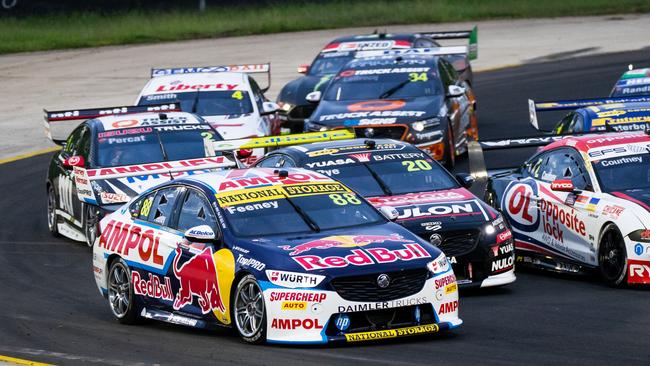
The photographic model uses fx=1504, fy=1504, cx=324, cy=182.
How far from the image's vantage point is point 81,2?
141ft

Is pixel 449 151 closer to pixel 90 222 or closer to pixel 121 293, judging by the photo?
pixel 90 222

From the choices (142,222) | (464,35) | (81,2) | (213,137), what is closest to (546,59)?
(464,35)

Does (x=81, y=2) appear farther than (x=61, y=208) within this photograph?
Yes

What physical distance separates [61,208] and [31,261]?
1.75 meters

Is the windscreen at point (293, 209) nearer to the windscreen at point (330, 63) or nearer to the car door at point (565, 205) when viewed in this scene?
the car door at point (565, 205)

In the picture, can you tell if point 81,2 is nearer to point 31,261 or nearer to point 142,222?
point 31,261

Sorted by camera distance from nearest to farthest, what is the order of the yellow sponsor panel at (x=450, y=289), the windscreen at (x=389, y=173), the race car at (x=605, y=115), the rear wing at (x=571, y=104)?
the yellow sponsor panel at (x=450, y=289) < the windscreen at (x=389, y=173) < the race car at (x=605, y=115) < the rear wing at (x=571, y=104)

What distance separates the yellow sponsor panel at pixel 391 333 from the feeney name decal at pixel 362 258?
50 cm

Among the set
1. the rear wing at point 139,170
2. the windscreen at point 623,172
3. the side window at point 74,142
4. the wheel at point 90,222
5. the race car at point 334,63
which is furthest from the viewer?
the race car at point 334,63

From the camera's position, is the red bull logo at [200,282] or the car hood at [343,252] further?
the red bull logo at [200,282]

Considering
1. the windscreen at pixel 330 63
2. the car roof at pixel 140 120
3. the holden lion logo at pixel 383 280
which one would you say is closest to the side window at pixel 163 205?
the holden lion logo at pixel 383 280

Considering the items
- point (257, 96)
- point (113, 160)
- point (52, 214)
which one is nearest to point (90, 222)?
point (113, 160)

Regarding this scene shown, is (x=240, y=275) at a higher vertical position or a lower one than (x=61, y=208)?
higher

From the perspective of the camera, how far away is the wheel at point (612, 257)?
45.1 feet
